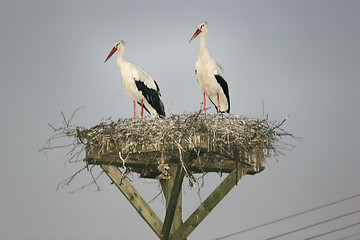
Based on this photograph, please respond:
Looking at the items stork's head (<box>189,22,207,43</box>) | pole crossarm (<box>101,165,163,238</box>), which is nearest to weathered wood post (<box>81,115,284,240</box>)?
pole crossarm (<box>101,165,163,238</box>)

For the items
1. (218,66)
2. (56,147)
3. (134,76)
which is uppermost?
(134,76)

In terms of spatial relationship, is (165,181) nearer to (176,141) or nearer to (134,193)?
(134,193)

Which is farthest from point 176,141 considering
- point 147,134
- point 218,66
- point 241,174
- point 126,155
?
point 218,66

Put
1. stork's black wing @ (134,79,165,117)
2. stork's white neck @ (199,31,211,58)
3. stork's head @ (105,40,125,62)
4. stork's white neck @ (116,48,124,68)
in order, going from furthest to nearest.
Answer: stork's head @ (105,40,125,62), stork's white neck @ (116,48,124,68), stork's black wing @ (134,79,165,117), stork's white neck @ (199,31,211,58)

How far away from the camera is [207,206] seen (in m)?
4.30

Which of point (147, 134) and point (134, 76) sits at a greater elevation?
point (134, 76)

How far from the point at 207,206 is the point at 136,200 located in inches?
24.1

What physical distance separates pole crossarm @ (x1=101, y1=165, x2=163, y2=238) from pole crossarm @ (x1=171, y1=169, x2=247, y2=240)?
0.65 ft

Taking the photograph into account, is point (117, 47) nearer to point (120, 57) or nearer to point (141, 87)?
point (120, 57)

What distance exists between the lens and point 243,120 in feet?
14.2

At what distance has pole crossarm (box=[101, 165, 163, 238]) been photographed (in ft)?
14.7

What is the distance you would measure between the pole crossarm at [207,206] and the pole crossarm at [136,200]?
20 centimetres

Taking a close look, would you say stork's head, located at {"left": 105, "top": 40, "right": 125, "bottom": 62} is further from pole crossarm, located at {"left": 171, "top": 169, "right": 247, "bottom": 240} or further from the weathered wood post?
pole crossarm, located at {"left": 171, "top": 169, "right": 247, "bottom": 240}

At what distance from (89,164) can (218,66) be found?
1.82 meters
